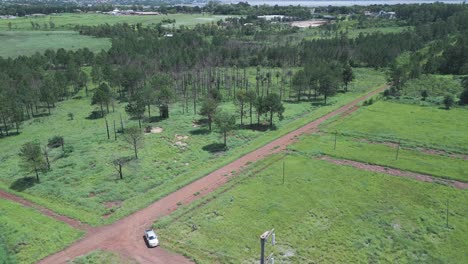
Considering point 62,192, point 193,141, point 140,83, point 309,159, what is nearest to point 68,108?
point 140,83

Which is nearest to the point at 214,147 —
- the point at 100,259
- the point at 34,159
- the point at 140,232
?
the point at 140,232

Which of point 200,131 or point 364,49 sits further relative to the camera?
point 364,49

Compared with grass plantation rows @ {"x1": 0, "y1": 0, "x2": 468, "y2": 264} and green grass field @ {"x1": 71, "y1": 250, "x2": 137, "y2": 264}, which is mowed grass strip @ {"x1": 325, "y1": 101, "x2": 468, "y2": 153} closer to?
grass plantation rows @ {"x1": 0, "y1": 0, "x2": 468, "y2": 264}

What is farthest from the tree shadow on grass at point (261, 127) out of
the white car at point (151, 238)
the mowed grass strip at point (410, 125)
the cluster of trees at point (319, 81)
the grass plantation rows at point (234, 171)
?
the white car at point (151, 238)

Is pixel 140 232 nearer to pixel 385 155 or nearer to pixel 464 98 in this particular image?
pixel 385 155

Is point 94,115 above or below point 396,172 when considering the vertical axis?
below

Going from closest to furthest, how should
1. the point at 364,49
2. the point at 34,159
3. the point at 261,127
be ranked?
1. the point at 34,159
2. the point at 261,127
3. the point at 364,49

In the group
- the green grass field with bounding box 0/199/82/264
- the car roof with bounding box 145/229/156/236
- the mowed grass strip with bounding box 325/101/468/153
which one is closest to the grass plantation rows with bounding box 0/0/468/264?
the green grass field with bounding box 0/199/82/264
